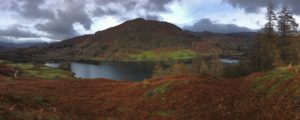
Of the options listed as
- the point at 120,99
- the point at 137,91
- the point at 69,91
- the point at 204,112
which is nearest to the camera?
the point at 204,112

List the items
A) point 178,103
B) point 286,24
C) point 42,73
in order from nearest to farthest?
point 178,103 < point 286,24 < point 42,73

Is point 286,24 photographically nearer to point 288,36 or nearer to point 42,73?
point 288,36

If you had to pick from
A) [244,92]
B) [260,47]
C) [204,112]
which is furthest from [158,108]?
[260,47]

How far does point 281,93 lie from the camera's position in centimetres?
2009

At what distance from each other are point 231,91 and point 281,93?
4114mm

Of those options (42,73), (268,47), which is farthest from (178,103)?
(42,73)

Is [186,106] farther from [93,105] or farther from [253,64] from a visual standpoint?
[253,64]

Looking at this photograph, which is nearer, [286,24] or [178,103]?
[178,103]

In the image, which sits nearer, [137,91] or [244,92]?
[244,92]

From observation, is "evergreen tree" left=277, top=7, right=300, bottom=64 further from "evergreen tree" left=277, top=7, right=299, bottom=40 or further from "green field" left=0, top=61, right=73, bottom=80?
"green field" left=0, top=61, right=73, bottom=80

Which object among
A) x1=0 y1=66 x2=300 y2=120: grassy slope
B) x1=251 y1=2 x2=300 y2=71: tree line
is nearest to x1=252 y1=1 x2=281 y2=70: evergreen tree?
x1=251 y1=2 x2=300 y2=71: tree line

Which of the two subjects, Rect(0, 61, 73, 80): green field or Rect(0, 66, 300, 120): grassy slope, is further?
Rect(0, 61, 73, 80): green field

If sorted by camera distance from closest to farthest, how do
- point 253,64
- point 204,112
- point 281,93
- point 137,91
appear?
point 204,112 → point 281,93 → point 137,91 → point 253,64

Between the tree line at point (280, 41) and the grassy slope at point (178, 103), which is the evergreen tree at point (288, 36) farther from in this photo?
the grassy slope at point (178, 103)
